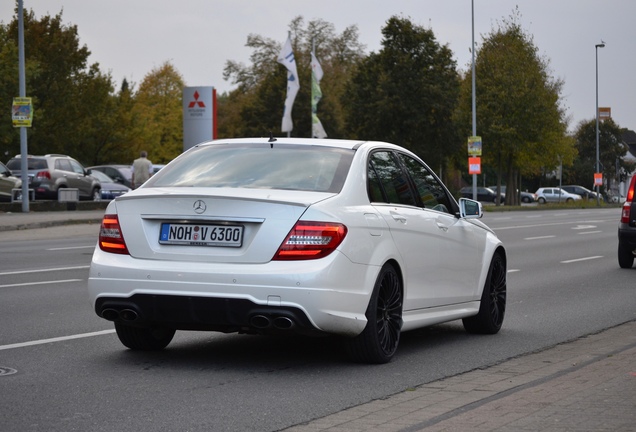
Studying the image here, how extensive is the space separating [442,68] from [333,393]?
67.4 m

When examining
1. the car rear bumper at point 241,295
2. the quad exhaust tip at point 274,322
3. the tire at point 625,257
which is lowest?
the tire at point 625,257

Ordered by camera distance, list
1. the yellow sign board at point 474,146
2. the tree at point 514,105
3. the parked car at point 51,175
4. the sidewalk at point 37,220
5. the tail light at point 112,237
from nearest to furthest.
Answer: the tail light at point 112,237
the sidewalk at point 37,220
the parked car at point 51,175
the yellow sign board at point 474,146
the tree at point 514,105

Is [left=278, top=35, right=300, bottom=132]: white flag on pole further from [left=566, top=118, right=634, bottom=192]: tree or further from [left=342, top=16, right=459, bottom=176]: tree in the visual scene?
[left=566, top=118, right=634, bottom=192]: tree

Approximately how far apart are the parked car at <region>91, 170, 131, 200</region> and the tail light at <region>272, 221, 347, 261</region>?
139 feet

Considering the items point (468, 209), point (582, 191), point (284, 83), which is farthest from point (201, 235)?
point (582, 191)

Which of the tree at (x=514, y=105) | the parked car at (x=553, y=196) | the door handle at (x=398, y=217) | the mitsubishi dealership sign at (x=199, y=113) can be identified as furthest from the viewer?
the parked car at (x=553, y=196)

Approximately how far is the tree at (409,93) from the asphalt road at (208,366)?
191ft

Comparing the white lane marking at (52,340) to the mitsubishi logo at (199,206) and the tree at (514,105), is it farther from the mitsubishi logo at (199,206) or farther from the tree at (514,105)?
the tree at (514,105)

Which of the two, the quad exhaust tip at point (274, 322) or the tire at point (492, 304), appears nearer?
the quad exhaust tip at point (274, 322)

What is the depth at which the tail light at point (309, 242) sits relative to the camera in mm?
7477

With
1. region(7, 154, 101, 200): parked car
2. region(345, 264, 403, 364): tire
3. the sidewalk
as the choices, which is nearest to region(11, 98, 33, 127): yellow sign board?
the sidewalk

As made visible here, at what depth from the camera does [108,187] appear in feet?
167

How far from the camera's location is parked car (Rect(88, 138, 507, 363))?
7.45 m

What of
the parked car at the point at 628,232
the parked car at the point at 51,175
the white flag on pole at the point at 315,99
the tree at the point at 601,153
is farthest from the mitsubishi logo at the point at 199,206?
the tree at the point at 601,153
